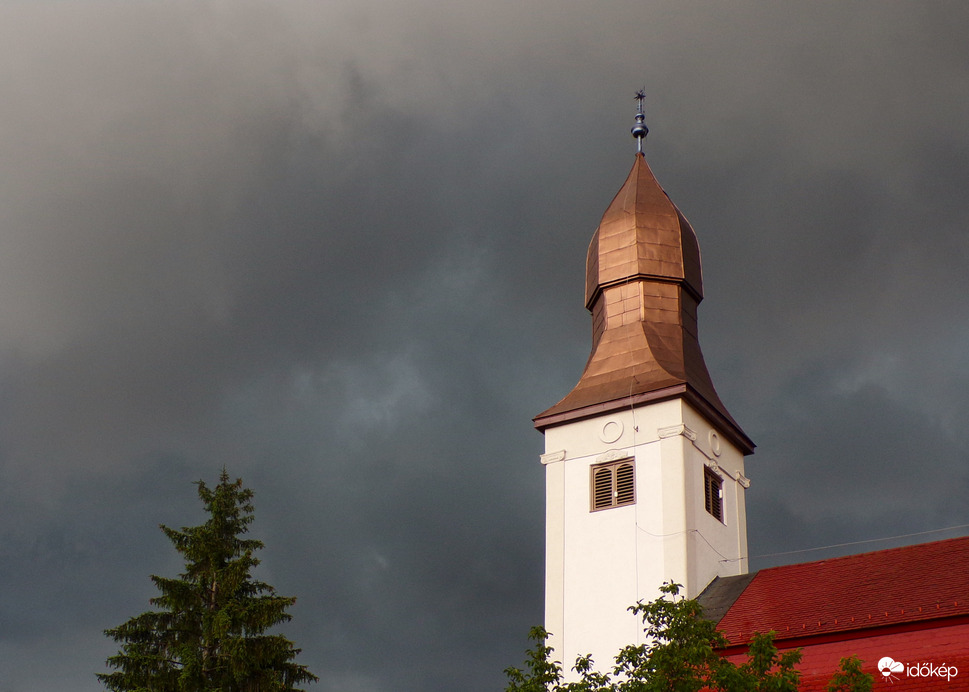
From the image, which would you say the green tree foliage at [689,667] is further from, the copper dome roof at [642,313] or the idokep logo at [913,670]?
the copper dome roof at [642,313]

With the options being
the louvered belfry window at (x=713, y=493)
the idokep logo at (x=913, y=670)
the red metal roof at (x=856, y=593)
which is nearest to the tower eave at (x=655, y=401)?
the louvered belfry window at (x=713, y=493)

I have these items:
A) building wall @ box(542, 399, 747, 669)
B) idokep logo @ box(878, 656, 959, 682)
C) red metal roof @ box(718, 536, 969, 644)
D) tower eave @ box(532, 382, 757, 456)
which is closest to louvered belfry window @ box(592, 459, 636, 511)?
building wall @ box(542, 399, 747, 669)

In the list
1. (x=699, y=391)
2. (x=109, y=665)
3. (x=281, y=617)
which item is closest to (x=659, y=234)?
(x=699, y=391)

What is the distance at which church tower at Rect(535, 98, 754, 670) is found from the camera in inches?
1215

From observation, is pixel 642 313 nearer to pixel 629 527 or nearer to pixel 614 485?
pixel 614 485

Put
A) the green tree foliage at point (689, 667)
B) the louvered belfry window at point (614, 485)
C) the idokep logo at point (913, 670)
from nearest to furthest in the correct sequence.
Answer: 1. the green tree foliage at point (689, 667)
2. the idokep logo at point (913, 670)
3. the louvered belfry window at point (614, 485)

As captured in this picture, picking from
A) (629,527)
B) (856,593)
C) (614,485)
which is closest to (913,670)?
(856,593)

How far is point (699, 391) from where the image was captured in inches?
1316

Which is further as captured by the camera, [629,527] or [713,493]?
[713,493]

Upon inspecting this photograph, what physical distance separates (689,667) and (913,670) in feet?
20.5

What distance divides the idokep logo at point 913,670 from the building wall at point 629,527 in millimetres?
5826

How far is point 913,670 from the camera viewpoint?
2500 cm

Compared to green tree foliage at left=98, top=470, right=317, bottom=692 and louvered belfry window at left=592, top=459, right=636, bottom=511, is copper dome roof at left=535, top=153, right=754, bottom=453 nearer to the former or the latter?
louvered belfry window at left=592, top=459, right=636, bottom=511

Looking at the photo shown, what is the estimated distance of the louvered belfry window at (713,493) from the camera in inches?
1287
